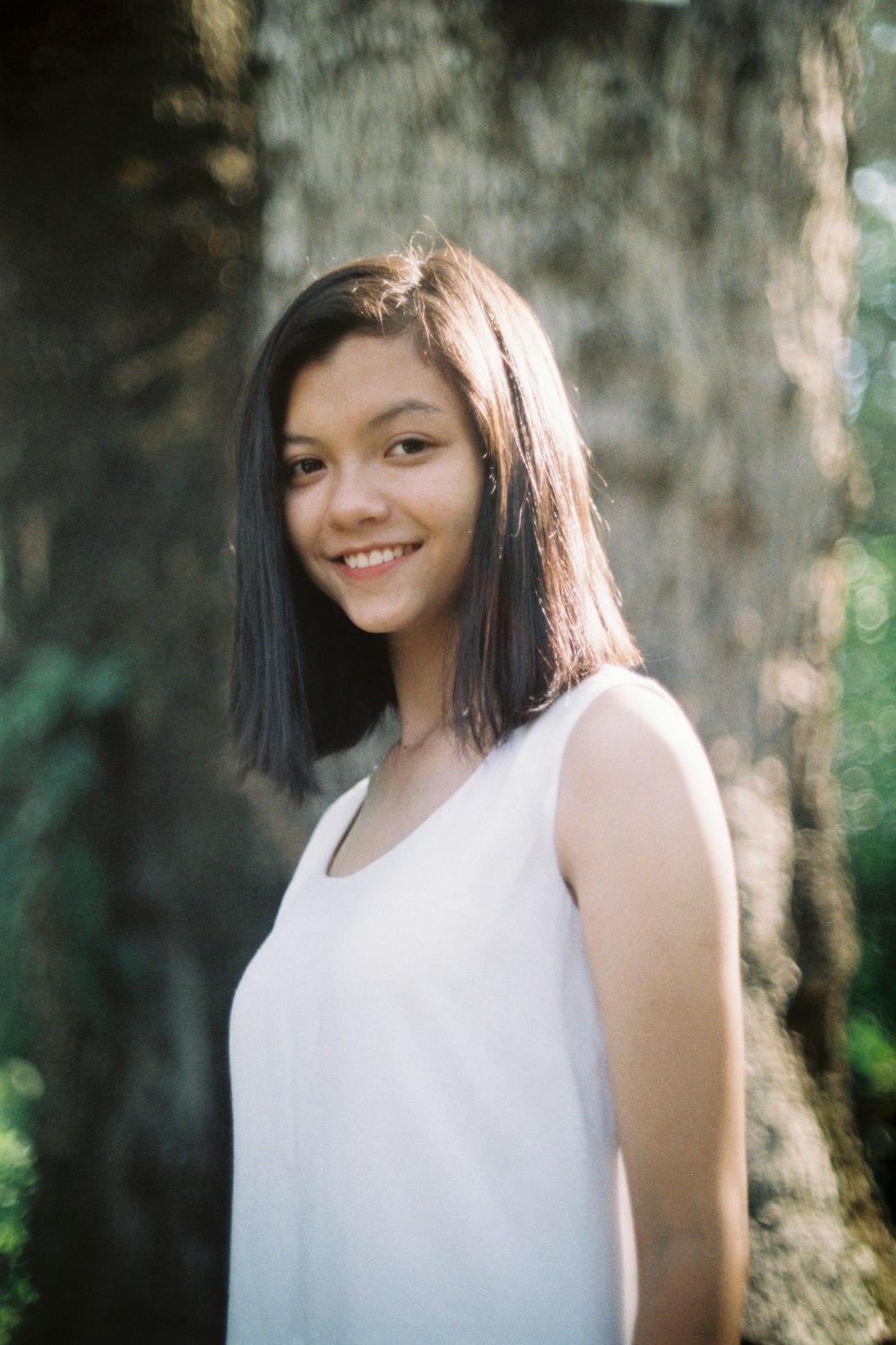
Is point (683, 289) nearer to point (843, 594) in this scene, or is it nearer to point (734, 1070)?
point (843, 594)

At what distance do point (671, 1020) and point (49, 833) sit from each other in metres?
0.96

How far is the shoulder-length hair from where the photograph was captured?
0.79 metres

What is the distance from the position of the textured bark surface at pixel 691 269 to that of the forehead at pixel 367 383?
45 centimetres

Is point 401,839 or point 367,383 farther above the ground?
point 367,383

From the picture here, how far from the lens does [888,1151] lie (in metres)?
1.22

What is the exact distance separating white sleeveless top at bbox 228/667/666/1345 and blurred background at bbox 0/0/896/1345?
1.68 ft

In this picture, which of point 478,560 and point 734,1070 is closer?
point 734,1070

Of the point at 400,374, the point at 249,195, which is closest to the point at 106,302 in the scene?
the point at 249,195

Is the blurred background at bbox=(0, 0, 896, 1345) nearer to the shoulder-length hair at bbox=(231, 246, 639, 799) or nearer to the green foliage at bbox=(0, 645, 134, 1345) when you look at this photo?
the green foliage at bbox=(0, 645, 134, 1345)

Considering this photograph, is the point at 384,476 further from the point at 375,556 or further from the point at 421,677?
the point at 421,677

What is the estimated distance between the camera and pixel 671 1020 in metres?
0.65

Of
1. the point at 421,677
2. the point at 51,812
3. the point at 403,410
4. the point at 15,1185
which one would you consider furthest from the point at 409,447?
the point at 15,1185

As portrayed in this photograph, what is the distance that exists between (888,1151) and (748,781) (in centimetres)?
49

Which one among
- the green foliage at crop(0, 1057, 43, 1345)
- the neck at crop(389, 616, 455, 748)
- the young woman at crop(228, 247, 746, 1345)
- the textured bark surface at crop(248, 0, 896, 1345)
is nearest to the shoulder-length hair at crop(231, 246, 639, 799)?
the young woman at crop(228, 247, 746, 1345)
